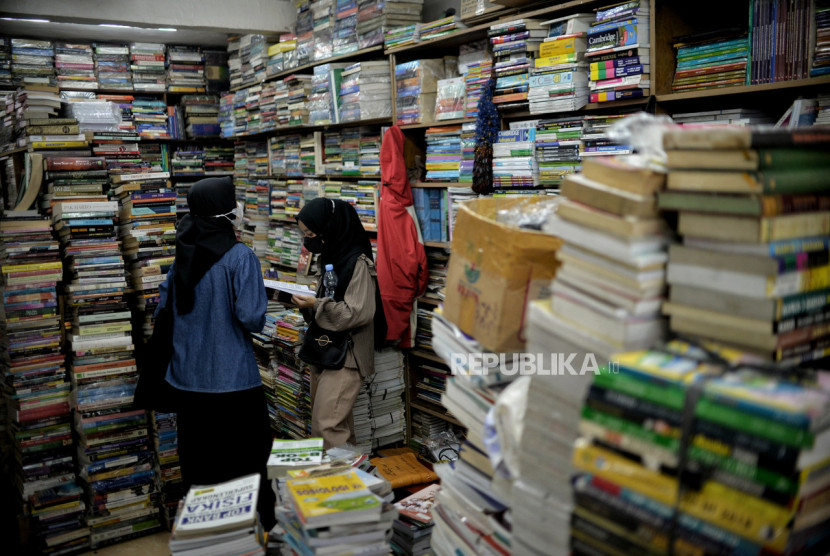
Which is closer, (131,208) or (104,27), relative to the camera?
(131,208)

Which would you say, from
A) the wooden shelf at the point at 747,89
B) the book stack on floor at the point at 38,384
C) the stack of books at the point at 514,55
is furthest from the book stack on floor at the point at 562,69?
the book stack on floor at the point at 38,384

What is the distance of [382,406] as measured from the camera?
4109 millimetres

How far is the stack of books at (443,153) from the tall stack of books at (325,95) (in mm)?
884

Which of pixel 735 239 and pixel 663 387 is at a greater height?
pixel 735 239

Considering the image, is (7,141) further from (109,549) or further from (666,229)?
(666,229)

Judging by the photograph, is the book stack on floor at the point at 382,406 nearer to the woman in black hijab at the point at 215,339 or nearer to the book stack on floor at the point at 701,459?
the woman in black hijab at the point at 215,339

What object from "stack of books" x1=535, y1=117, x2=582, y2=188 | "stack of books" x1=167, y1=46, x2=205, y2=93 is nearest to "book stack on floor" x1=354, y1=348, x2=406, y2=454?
"stack of books" x1=535, y1=117, x2=582, y2=188

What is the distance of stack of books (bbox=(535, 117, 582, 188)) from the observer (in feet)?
9.39

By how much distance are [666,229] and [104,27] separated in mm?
5919

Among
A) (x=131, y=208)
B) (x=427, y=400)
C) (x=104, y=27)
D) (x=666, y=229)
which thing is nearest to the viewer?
(x=666, y=229)

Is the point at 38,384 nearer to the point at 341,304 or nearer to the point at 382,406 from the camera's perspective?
the point at 341,304

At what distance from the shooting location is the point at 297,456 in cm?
208

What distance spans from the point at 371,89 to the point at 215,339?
1925 mm

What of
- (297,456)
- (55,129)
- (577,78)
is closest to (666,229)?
(297,456)
